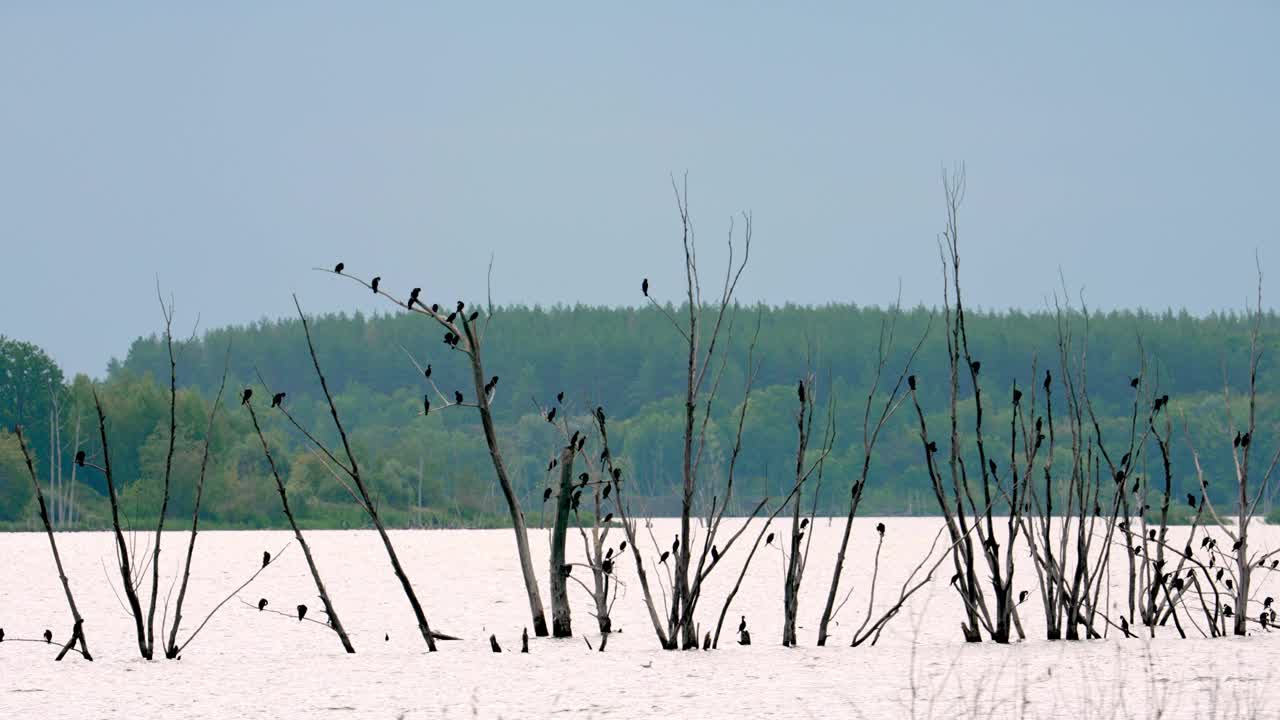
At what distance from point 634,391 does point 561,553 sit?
9151 centimetres

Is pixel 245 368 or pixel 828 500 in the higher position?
pixel 245 368

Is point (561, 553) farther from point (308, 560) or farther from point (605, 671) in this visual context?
point (308, 560)

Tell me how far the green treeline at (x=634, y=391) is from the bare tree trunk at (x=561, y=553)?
47.8 meters

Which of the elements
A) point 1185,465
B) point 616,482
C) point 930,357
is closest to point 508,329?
point 930,357

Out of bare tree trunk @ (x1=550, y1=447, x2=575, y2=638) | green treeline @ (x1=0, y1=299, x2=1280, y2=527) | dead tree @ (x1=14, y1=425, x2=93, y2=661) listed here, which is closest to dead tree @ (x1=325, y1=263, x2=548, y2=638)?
bare tree trunk @ (x1=550, y1=447, x2=575, y2=638)

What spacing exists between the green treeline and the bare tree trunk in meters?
→ 47.8

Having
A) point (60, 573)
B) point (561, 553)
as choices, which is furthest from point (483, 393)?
point (60, 573)

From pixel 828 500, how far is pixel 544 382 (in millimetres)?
26470

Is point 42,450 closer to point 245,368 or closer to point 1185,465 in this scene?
point 245,368

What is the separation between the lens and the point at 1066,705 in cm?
596

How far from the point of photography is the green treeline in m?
64.1

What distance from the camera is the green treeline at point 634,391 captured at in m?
64.1

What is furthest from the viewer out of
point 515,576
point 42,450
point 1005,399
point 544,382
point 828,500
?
point 544,382

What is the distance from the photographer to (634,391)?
100 m
